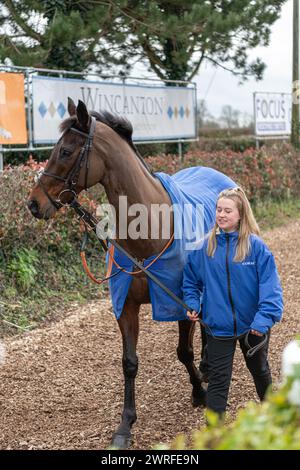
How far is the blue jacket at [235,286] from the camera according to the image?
364 cm

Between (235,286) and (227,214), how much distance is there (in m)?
0.41

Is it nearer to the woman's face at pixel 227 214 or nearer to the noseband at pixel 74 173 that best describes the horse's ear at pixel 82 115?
the noseband at pixel 74 173

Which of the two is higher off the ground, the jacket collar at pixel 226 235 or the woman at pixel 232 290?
the jacket collar at pixel 226 235

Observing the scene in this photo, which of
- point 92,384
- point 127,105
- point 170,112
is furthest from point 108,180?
point 170,112

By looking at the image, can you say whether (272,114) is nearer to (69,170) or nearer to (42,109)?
(42,109)

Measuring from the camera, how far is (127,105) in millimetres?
11820

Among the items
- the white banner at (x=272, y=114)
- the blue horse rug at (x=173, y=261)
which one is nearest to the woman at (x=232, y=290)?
the blue horse rug at (x=173, y=261)

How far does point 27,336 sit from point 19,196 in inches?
65.7

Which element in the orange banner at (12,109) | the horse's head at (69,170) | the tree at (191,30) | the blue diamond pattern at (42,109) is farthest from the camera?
the tree at (191,30)

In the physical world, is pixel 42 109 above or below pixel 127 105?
below

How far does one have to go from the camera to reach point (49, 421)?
4512 millimetres

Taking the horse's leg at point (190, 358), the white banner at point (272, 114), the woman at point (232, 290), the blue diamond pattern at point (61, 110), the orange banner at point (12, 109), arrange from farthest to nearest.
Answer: the white banner at point (272, 114) < the blue diamond pattern at point (61, 110) < the orange banner at point (12, 109) < the horse's leg at point (190, 358) < the woman at point (232, 290)

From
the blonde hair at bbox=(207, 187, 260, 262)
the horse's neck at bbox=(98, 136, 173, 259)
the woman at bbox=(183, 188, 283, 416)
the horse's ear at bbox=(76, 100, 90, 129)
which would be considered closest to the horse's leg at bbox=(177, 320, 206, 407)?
the horse's neck at bbox=(98, 136, 173, 259)

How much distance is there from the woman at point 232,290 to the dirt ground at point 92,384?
76 cm
